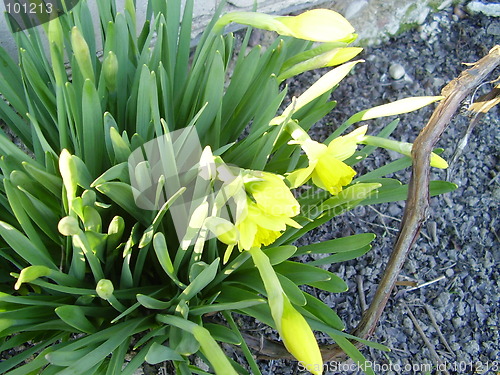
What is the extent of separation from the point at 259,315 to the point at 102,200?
430 millimetres

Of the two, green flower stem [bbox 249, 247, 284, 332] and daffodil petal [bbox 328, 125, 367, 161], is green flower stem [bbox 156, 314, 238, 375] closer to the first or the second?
green flower stem [bbox 249, 247, 284, 332]

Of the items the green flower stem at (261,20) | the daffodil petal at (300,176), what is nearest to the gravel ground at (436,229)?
the daffodil petal at (300,176)

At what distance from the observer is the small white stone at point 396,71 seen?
1945 millimetres

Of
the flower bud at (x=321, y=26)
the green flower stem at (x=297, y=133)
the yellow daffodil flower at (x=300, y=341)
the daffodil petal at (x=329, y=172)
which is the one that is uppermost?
the flower bud at (x=321, y=26)

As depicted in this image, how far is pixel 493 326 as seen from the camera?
1653 millimetres

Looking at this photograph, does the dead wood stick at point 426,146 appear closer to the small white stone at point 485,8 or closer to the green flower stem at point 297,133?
the green flower stem at point 297,133

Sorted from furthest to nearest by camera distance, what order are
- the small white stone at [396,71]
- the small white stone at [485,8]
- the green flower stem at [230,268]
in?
the small white stone at [485,8]
the small white stone at [396,71]
the green flower stem at [230,268]

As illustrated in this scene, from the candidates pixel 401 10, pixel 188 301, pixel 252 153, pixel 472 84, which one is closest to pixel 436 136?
pixel 472 84

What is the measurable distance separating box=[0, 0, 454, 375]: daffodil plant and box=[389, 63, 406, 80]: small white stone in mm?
688

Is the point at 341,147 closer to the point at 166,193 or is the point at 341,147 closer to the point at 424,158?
the point at 424,158

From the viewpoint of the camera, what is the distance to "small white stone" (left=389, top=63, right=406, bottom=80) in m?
1.95

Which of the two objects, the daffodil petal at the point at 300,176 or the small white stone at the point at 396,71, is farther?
the small white stone at the point at 396,71

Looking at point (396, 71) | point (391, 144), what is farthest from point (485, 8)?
point (391, 144)

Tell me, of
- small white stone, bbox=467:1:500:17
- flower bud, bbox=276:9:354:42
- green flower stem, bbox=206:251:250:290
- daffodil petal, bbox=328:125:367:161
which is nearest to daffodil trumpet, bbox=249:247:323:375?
green flower stem, bbox=206:251:250:290
